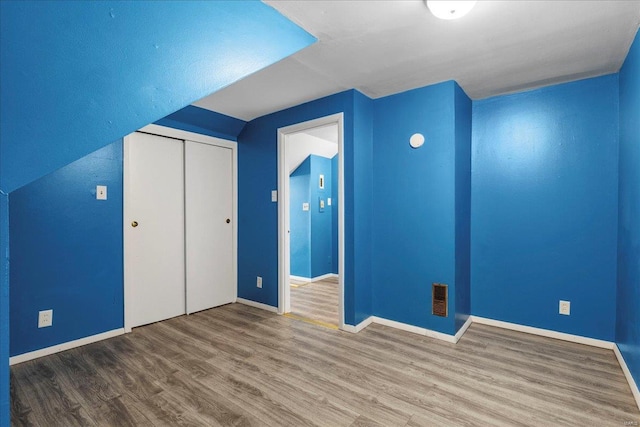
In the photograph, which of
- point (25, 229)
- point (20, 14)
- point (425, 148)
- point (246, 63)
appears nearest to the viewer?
point (20, 14)

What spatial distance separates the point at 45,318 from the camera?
2.21m

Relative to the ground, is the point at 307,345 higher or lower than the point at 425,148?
lower

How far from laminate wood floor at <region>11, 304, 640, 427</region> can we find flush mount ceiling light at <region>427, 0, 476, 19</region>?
214 cm

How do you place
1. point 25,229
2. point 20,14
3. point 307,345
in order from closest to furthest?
1. point 20,14
2. point 25,229
3. point 307,345

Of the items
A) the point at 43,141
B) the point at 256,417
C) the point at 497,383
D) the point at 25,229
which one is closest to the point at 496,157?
the point at 497,383

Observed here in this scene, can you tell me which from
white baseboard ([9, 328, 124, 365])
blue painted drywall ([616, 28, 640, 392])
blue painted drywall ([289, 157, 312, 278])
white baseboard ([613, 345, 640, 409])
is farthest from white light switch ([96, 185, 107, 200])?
white baseboard ([613, 345, 640, 409])

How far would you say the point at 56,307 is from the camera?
7.43 ft

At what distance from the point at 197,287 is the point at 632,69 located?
4.01 m

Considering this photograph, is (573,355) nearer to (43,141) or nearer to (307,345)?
(307,345)

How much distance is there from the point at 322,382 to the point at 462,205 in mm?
1898

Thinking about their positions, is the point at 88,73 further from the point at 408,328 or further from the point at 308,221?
the point at 308,221

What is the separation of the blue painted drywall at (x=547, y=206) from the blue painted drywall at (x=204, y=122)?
263 cm

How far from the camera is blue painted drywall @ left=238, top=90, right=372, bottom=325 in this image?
265cm

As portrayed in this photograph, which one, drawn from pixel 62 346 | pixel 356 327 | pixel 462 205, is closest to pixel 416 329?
pixel 356 327
